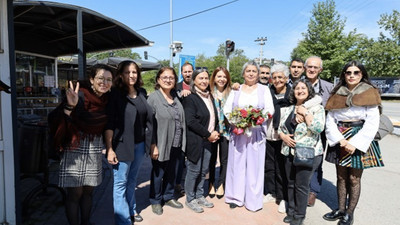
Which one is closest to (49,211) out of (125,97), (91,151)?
(91,151)

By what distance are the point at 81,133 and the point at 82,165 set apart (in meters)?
0.33

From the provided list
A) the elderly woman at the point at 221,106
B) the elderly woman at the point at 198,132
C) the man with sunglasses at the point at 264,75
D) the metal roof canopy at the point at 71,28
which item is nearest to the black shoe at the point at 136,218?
the elderly woman at the point at 198,132

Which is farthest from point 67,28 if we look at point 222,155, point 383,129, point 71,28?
point 383,129

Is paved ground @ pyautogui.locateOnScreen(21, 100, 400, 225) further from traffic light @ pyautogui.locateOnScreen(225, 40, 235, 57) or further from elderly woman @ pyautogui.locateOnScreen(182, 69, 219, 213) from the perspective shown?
traffic light @ pyautogui.locateOnScreen(225, 40, 235, 57)

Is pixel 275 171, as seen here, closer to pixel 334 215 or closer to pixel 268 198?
pixel 268 198

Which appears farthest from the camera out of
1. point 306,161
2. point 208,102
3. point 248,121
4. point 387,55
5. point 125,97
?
point 387,55

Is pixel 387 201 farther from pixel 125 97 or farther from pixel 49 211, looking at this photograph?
pixel 49 211

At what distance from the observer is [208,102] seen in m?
3.82

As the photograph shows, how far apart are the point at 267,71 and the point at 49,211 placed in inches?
156

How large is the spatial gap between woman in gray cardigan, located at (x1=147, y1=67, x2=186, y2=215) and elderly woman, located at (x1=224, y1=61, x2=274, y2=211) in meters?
0.75

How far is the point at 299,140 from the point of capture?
3.27 metres

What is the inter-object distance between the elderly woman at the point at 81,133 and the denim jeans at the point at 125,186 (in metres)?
→ 0.27

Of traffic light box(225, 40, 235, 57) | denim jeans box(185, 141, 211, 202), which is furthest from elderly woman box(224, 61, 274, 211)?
traffic light box(225, 40, 235, 57)

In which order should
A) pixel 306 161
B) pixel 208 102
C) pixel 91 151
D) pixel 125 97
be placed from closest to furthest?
1. pixel 91 151
2. pixel 125 97
3. pixel 306 161
4. pixel 208 102
